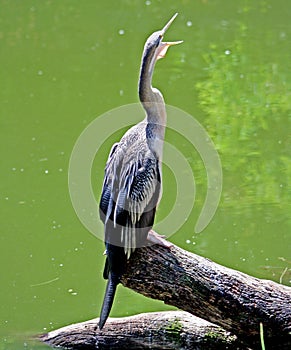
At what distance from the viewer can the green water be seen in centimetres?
549

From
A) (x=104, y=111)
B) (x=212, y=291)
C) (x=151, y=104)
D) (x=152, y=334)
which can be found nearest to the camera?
(x=212, y=291)

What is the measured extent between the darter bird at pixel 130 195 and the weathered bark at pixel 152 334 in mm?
317

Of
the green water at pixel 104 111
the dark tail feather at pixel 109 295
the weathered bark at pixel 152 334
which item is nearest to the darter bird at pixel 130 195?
the dark tail feather at pixel 109 295

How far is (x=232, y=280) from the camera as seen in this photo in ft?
13.6

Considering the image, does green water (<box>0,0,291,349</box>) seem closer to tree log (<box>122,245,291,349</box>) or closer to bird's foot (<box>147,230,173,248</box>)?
tree log (<box>122,245,291,349</box>)

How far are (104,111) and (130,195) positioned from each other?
4.26 metres

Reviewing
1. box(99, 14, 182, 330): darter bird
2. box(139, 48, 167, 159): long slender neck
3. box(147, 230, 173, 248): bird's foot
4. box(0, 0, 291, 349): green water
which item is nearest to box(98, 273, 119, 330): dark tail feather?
box(99, 14, 182, 330): darter bird

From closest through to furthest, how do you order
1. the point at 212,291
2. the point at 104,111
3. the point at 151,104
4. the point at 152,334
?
1. the point at 212,291
2. the point at 151,104
3. the point at 152,334
4. the point at 104,111

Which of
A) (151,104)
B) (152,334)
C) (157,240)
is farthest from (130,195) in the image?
(152,334)

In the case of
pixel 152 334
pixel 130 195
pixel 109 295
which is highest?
pixel 130 195

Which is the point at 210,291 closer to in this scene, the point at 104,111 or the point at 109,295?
the point at 109,295

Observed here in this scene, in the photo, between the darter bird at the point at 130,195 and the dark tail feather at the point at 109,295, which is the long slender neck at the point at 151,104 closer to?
the darter bird at the point at 130,195

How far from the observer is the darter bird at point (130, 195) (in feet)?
13.4

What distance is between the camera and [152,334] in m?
4.50
